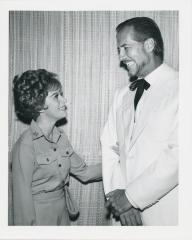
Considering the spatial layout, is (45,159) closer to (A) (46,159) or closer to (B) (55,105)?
(A) (46,159)

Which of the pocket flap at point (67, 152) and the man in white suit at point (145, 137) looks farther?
the pocket flap at point (67, 152)

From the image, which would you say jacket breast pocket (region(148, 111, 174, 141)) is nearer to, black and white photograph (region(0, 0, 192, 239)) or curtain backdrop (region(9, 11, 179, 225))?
black and white photograph (region(0, 0, 192, 239))

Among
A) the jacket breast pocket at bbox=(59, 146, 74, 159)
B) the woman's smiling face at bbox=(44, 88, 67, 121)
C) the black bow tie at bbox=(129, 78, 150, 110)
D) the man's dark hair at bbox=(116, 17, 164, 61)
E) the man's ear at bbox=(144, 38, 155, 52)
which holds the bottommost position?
the jacket breast pocket at bbox=(59, 146, 74, 159)

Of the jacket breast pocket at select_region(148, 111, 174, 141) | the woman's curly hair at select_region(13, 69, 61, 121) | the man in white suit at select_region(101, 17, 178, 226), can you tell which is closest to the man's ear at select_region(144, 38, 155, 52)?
the man in white suit at select_region(101, 17, 178, 226)

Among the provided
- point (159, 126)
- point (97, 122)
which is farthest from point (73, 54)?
point (159, 126)

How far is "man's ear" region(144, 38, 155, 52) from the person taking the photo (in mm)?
1803

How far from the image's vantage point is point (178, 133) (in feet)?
5.88

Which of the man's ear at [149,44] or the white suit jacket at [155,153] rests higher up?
the man's ear at [149,44]

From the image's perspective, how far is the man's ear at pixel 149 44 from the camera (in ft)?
5.91

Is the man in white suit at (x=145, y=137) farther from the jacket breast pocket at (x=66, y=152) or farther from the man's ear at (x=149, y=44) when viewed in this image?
the jacket breast pocket at (x=66, y=152)

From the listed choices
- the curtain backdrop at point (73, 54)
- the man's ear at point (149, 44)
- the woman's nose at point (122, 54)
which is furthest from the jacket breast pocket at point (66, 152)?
the man's ear at point (149, 44)

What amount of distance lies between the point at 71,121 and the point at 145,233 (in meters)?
0.75

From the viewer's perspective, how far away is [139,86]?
6.03ft

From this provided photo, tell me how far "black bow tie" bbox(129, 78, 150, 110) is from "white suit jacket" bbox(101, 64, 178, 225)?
0.10ft
